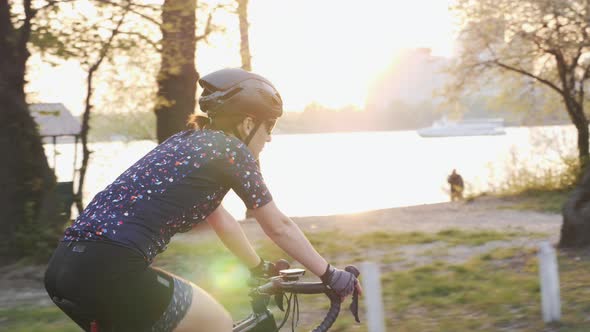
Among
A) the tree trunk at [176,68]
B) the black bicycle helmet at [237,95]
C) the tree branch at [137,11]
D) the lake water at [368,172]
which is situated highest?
the tree branch at [137,11]

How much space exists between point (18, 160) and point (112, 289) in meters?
8.19

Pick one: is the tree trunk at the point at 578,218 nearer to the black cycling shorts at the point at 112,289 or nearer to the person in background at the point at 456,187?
the black cycling shorts at the point at 112,289

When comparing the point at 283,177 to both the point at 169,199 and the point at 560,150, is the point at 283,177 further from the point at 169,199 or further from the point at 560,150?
the point at 169,199

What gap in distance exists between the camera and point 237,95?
268cm

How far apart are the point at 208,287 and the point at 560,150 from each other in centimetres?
1963

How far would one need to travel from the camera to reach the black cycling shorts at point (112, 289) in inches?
92.4

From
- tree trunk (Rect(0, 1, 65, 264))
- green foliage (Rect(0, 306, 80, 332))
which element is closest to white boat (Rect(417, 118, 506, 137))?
tree trunk (Rect(0, 1, 65, 264))

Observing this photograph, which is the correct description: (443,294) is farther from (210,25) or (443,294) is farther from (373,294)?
(210,25)

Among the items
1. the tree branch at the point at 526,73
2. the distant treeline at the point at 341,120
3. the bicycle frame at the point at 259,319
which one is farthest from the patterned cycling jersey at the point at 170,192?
the tree branch at the point at 526,73

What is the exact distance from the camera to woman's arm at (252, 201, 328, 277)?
2574 millimetres

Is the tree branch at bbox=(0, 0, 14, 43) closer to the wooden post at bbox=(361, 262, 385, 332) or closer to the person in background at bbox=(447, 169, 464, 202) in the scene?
the wooden post at bbox=(361, 262, 385, 332)

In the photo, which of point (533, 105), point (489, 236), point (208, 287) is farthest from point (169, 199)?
point (533, 105)

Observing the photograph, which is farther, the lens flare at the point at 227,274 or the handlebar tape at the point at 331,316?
the lens flare at the point at 227,274

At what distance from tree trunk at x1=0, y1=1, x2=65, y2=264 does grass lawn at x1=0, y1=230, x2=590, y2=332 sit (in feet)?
5.91
